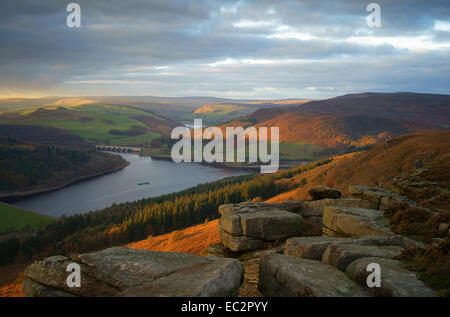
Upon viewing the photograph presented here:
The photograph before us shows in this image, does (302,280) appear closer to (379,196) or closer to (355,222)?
(355,222)

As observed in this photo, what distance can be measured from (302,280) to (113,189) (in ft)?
515

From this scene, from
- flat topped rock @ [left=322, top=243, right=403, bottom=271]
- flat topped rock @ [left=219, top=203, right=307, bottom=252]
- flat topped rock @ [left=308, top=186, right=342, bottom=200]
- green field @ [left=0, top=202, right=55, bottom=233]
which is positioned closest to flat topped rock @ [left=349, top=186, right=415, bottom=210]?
flat topped rock @ [left=308, top=186, right=342, bottom=200]

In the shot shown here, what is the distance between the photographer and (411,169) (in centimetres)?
3822

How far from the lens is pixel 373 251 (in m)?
11.2

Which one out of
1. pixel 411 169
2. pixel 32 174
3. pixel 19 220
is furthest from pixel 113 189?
pixel 411 169

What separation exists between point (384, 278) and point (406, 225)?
7.65 meters

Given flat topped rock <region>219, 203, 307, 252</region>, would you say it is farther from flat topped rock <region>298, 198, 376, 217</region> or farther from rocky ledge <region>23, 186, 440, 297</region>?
rocky ledge <region>23, 186, 440, 297</region>

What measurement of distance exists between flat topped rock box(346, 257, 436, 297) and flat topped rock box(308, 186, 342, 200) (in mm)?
15550

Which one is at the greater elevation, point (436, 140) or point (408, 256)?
point (436, 140)

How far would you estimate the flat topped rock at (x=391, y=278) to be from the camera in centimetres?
807

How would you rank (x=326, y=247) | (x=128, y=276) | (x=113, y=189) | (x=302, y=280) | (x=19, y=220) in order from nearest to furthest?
(x=302, y=280) < (x=128, y=276) < (x=326, y=247) < (x=19, y=220) < (x=113, y=189)

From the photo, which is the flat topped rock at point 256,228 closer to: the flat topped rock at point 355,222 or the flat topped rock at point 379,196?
the flat topped rock at point 355,222
